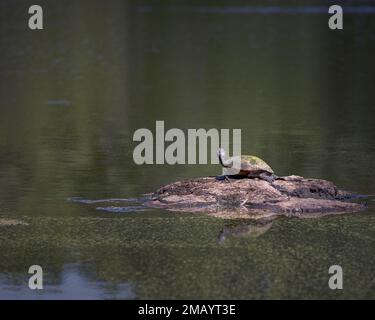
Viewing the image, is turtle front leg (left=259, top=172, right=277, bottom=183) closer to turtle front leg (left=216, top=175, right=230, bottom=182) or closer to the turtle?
the turtle

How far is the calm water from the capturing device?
9.41 meters

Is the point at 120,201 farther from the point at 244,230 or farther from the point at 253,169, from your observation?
the point at 244,230

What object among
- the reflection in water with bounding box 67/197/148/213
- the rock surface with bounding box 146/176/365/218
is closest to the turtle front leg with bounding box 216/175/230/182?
the rock surface with bounding box 146/176/365/218

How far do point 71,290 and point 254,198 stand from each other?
3.16 meters

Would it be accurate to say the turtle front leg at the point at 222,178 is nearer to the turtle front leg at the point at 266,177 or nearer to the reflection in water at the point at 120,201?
the turtle front leg at the point at 266,177

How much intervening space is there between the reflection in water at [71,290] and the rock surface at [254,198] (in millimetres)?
2452

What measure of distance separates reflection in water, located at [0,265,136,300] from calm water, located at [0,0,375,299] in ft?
0.05

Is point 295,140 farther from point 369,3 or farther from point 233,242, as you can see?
point 369,3

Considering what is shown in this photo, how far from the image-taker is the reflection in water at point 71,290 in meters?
8.75

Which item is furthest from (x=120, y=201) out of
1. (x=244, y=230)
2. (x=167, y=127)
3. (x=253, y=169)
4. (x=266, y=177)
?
(x=167, y=127)

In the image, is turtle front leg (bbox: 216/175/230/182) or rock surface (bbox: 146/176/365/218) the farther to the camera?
turtle front leg (bbox: 216/175/230/182)

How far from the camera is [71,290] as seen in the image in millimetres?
8898
